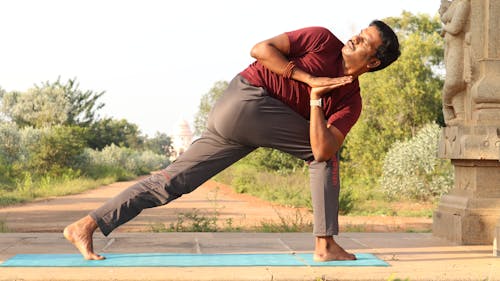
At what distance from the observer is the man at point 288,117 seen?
17.3ft

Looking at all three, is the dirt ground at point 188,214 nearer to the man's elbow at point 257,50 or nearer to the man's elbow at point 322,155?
the man's elbow at point 322,155

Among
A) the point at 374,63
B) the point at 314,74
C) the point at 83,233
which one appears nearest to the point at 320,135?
the point at 314,74

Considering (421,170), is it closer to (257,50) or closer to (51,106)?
(257,50)

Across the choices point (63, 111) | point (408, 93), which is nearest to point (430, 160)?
point (408, 93)

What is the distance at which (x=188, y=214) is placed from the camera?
393 inches

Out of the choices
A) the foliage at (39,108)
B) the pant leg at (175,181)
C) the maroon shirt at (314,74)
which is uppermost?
the foliage at (39,108)

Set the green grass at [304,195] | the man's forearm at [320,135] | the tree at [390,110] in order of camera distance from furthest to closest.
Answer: the tree at [390,110] < the green grass at [304,195] < the man's forearm at [320,135]

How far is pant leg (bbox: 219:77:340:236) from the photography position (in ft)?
17.4

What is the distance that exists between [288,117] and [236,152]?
17.6 inches

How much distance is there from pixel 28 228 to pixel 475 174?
7283mm

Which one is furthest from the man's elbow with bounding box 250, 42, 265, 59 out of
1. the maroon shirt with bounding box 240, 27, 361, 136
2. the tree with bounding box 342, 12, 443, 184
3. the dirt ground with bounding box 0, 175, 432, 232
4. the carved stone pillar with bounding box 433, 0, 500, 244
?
the tree with bounding box 342, 12, 443, 184

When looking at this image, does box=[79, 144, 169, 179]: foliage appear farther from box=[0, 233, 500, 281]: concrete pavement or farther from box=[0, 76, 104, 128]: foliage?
box=[0, 233, 500, 281]: concrete pavement

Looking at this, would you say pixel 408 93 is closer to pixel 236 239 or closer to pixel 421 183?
pixel 421 183

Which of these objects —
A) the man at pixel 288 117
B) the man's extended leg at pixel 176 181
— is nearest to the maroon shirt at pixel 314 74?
the man at pixel 288 117
